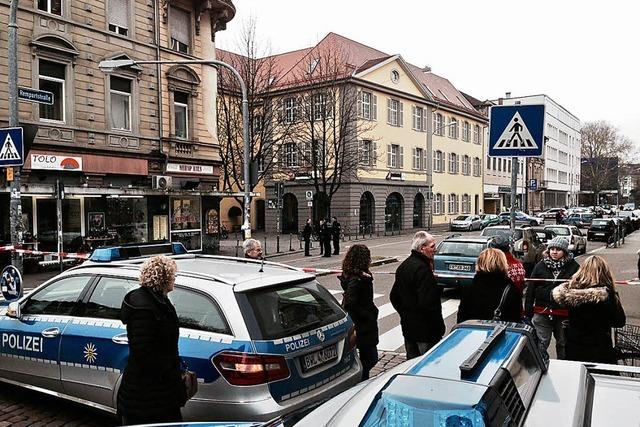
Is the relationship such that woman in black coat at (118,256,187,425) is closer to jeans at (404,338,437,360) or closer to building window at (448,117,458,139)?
jeans at (404,338,437,360)

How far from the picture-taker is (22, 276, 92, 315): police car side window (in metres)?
4.89

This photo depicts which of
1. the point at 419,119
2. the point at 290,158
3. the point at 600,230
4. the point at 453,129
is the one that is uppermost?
the point at 419,119

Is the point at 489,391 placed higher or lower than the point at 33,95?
lower

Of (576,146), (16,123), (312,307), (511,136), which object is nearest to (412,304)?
(312,307)

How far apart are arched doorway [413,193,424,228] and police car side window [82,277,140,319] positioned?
43.8 m

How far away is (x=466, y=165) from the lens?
56.8 metres

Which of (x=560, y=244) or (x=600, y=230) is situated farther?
(x=600, y=230)

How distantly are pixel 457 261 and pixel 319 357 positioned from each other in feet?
28.7

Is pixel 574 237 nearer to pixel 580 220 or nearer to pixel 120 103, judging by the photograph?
pixel 120 103

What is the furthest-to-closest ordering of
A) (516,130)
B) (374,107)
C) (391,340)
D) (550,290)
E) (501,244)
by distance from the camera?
1. (374,107)
2. (391,340)
3. (516,130)
4. (501,244)
5. (550,290)

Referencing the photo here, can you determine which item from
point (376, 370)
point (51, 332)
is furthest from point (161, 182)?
point (51, 332)

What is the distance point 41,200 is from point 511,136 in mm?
16183

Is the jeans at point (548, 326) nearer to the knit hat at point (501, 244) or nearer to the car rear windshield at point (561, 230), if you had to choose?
the knit hat at point (501, 244)

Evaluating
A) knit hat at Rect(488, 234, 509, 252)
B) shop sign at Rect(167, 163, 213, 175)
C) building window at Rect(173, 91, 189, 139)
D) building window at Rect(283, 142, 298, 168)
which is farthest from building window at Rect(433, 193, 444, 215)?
knit hat at Rect(488, 234, 509, 252)
